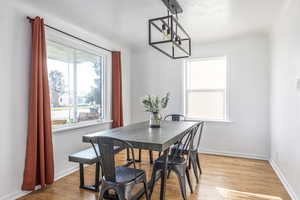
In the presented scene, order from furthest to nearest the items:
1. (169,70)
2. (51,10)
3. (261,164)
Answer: (169,70) < (261,164) < (51,10)

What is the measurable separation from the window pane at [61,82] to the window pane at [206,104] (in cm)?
264

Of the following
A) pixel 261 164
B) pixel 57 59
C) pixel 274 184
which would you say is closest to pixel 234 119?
pixel 261 164

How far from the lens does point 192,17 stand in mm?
2992

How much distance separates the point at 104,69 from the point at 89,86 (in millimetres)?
568

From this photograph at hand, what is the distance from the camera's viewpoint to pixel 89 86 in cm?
390

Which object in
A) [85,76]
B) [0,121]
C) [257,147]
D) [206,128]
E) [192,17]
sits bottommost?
[257,147]

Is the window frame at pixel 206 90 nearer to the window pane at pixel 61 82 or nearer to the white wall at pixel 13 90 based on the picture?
the window pane at pixel 61 82

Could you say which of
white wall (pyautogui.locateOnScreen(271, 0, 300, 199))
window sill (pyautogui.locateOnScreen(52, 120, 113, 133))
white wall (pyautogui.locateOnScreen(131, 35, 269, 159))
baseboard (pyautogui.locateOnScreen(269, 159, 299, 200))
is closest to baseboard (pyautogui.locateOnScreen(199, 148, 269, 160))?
white wall (pyautogui.locateOnScreen(131, 35, 269, 159))

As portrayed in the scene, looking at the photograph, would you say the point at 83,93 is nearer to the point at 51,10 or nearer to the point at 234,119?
the point at 51,10

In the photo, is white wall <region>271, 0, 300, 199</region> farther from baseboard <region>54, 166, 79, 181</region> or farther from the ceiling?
baseboard <region>54, 166, 79, 181</region>

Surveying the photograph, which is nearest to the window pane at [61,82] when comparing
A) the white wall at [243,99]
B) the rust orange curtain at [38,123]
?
the rust orange curtain at [38,123]

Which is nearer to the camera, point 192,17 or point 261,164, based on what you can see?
point 192,17

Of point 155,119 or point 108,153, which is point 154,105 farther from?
point 108,153

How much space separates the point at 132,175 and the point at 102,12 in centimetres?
231
